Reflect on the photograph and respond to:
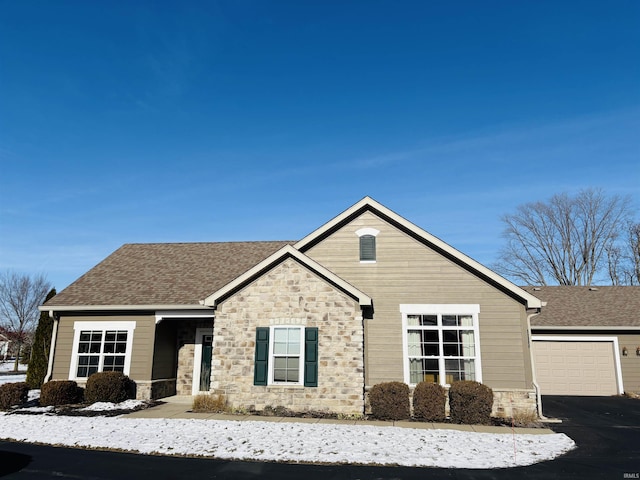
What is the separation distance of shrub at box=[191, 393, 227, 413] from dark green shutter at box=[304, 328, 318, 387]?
8.79 feet

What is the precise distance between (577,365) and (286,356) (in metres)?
14.6

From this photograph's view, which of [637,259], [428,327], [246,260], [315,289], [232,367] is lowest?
[232,367]

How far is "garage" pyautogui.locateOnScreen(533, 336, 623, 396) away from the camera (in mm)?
19781

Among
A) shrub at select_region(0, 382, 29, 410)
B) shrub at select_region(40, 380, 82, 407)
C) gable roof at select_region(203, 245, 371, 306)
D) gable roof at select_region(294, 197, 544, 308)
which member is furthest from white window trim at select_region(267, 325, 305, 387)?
shrub at select_region(0, 382, 29, 410)

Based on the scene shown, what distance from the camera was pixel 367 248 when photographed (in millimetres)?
15305

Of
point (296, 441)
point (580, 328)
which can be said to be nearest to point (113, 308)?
point (296, 441)

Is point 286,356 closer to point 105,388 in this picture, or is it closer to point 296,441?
point 296,441

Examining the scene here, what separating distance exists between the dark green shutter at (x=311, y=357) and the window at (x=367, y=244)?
3.20 meters

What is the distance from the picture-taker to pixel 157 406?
1466 cm

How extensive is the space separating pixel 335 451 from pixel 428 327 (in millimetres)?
6212

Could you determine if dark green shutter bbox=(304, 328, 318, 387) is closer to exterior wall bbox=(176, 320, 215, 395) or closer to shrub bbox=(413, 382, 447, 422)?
shrub bbox=(413, 382, 447, 422)

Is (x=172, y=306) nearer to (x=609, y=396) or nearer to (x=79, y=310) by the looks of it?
(x=79, y=310)

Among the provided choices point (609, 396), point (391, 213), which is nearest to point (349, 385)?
point (391, 213)

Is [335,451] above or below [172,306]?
below
